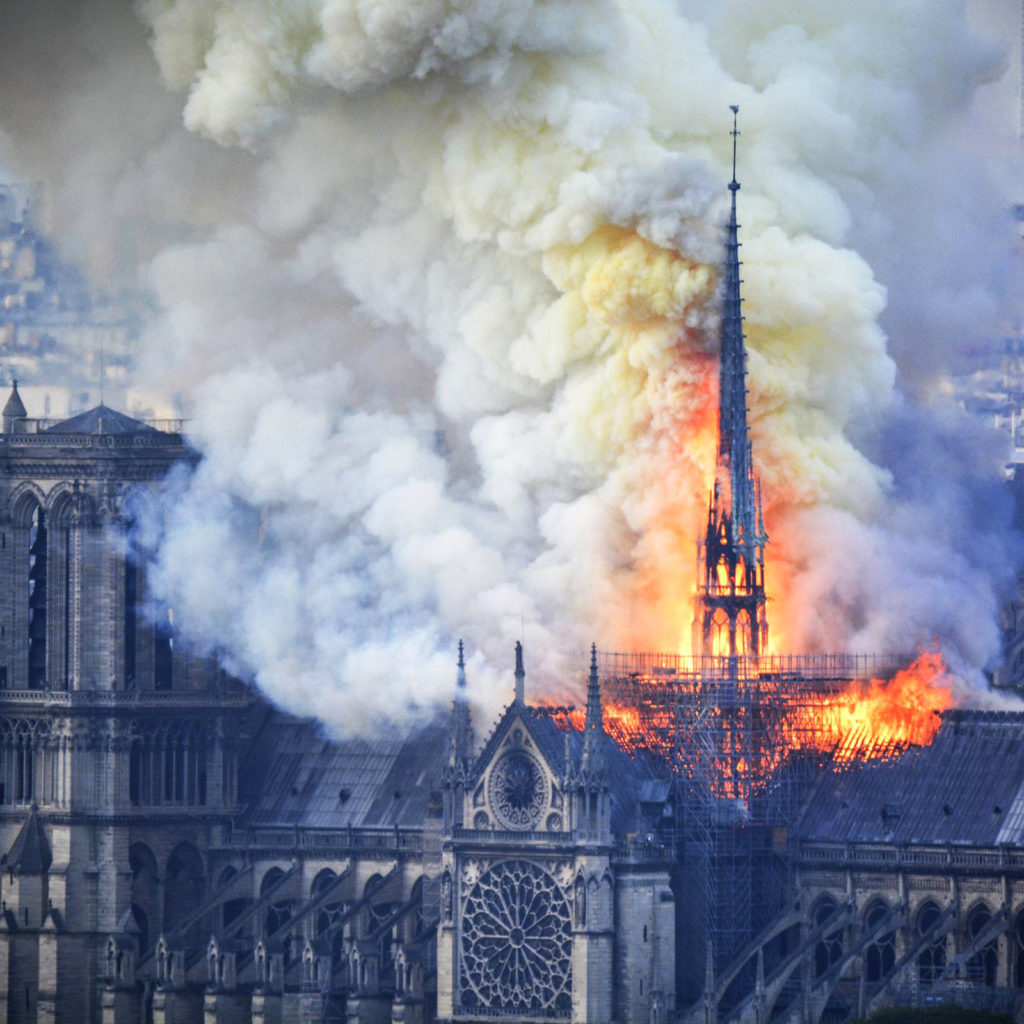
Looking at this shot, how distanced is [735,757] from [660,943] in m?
6.95

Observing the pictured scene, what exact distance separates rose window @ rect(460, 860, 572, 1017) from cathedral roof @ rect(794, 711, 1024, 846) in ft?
28.6

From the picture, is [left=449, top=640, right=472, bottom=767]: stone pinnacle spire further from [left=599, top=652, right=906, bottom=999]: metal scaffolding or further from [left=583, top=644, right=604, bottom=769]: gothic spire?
[left=599, top=652, right=906, bottom=999]: metal scaffolding

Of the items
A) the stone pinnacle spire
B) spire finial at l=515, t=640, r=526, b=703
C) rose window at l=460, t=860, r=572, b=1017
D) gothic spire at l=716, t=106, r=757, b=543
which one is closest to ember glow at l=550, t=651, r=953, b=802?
spire finial at l=515, t=640, r=526, b=703

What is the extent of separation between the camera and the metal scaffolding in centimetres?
19625

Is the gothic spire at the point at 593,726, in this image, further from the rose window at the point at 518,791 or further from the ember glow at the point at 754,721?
the ember glow at the point at 754,721

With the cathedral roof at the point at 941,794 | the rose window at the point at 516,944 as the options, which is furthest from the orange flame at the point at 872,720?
the rose window at the point at 516,944

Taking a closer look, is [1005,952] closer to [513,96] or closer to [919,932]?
[919,932]

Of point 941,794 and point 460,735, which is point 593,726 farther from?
point 941,794

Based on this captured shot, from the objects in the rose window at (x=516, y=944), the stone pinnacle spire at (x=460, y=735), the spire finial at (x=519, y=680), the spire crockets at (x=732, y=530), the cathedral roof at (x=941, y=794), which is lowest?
the rose window at (x=516, y=944)

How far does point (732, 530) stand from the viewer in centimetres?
19900

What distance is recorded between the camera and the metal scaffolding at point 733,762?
196m

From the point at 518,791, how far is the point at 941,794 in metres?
13.9

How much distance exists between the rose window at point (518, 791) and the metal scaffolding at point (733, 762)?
462 centimetres

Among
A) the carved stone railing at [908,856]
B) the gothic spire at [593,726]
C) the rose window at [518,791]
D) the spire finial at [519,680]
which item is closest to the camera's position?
the carved stone railing at [908,856]
